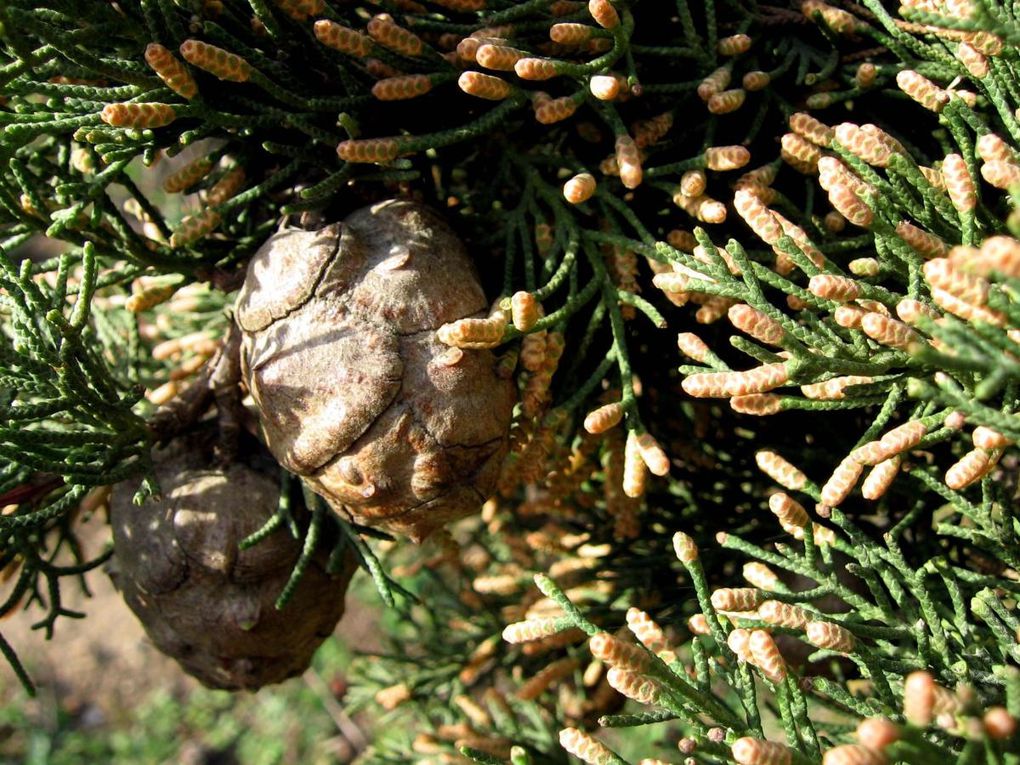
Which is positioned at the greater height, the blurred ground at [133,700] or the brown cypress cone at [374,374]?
the brown cypress cone at [374,374]

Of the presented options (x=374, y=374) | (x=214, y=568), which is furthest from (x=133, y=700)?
(x=374, y=374)

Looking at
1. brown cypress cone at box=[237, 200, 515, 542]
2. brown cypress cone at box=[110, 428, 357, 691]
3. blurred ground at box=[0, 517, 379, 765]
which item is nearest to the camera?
brown cypress cone at box=[237, 200, 515, 542]

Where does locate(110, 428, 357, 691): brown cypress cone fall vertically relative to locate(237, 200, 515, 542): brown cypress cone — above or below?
below

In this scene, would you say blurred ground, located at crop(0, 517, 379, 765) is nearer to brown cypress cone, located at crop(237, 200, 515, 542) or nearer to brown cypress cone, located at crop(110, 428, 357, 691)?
brown cypress cone, located at crop(110, 428, 357, 691)

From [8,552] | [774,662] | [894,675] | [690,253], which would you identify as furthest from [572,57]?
[8,552]

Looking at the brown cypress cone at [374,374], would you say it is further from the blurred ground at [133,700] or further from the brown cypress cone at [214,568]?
the blurred ground at [133,700]

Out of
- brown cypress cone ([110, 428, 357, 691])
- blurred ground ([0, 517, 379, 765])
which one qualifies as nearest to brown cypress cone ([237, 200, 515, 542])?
brown cypress cone ([110, 428, 357, 691])

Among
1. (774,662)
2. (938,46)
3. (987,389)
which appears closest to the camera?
(987,389)

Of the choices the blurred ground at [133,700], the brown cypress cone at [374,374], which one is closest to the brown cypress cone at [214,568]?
the brown cypress cone at [374,374]

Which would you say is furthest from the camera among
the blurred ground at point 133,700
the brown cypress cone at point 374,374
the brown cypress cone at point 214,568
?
the blurred ground at point 133,700

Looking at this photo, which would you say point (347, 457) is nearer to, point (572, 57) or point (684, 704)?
point (684, 704)

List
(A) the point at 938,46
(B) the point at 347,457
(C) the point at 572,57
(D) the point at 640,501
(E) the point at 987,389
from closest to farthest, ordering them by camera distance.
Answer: (E) the point at 987,389, (B) the point at 347,457, (A) the point at 938,46, (C) the point at 572,57, (D) the point at 640,501
